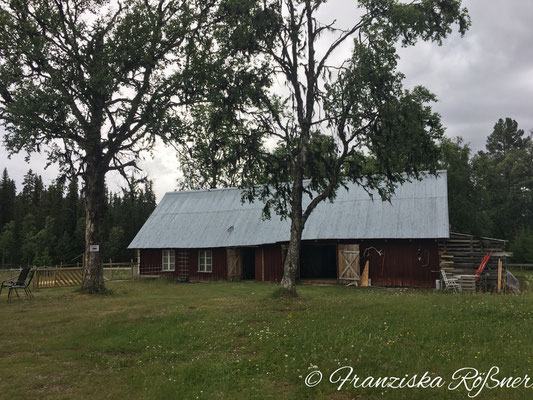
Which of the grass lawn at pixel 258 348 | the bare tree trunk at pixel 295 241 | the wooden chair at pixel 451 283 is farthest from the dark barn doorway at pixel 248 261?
the grass lawn at pixel 258 348

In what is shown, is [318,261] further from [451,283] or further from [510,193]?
[510,193]

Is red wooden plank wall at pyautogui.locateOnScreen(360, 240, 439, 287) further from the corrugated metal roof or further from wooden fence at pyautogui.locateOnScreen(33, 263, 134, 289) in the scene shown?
wooden fence at pyautogui.locateOnScreen(33, 263, 134, 289)

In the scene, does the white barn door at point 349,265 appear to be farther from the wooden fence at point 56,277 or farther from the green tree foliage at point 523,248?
the green tree foliage at point 523,248

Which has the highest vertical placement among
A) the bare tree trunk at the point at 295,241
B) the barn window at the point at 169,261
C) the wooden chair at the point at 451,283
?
the bare tree trunk at the point at 295,241

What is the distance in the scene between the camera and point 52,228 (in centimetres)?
6328

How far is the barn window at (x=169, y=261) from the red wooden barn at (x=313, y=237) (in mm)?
72

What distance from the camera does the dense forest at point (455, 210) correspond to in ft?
133

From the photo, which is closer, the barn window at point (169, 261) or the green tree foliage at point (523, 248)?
the barn window at point (169, 261)

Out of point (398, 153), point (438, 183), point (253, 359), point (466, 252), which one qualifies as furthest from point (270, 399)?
point (438, 183)

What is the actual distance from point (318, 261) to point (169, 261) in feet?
35.8

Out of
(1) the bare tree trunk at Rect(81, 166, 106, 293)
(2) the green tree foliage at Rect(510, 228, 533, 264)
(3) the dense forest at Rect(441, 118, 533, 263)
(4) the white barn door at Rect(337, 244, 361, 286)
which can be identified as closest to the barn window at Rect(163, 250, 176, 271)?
(1) the bare tree trunk at Rect(81, 166, 106, 293)

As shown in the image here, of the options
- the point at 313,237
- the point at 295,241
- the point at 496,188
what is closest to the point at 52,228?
the point at 313,237

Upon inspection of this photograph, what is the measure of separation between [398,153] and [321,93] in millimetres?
3713

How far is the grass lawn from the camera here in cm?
649
